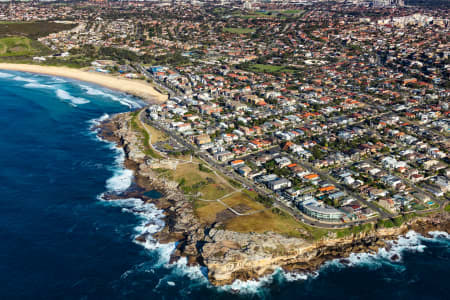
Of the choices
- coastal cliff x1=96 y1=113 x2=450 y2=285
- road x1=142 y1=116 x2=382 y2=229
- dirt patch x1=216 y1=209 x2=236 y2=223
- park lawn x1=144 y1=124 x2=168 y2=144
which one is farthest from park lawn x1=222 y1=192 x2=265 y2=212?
park lawn x1=144 y1=124 x2=168 y2=144

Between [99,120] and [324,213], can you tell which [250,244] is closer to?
[324,213]

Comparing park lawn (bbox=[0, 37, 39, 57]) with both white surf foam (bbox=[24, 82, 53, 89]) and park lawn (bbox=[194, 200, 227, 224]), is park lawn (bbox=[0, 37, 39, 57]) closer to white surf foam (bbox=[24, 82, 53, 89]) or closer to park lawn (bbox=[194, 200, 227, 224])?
white surf foam (bbox=[24, 82, 53, 89])

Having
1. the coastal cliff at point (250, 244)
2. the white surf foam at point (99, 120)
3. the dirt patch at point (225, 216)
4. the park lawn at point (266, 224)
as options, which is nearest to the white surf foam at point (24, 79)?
the white surf foam at point (99, 120)

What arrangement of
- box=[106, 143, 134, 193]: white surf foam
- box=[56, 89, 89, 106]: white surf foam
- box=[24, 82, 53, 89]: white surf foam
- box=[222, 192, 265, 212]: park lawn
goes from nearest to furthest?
box=[222, 192, 265, 212]: park lawn, box=[106, 143, 134, 193]: white surf foam, box=[56, 89, 89, 106]: white surf foam, box=[24, 82, 53, 89]: white surf foam

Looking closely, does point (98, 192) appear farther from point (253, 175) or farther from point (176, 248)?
point (253, 175)

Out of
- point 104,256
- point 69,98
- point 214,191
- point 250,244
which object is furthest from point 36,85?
point 250,244

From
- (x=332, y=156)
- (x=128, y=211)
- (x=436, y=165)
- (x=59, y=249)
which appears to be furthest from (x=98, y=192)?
(x=436, y=165)
